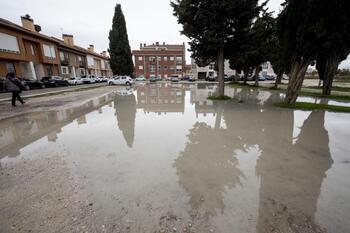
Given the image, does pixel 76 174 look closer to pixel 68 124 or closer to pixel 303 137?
pixel 68 124

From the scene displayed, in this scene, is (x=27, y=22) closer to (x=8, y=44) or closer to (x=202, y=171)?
(x=8, y=44)

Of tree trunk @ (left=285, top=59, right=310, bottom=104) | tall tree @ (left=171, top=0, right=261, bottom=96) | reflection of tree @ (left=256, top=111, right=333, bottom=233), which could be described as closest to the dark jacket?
tall tree @ (left=171, top=0, right=261, bottom=96)

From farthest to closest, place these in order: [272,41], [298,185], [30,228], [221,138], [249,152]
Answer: [272,41]
[221,138]
[249,152]
[298,185]
[30,228]

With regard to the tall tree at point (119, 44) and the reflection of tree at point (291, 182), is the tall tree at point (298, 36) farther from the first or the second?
the tall tree at point (119, 44)

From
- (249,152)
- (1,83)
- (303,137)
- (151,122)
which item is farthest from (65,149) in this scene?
(1,83)

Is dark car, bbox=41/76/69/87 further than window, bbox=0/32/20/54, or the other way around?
dark car, bbox=41/76/69/87

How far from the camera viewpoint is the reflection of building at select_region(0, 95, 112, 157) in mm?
5109

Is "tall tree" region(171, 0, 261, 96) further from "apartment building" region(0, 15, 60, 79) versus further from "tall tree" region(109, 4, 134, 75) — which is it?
"tall tree" region(109, 4, 134, 75)

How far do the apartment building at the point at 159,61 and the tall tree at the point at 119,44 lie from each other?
69.5ft

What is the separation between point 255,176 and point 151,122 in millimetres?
5031

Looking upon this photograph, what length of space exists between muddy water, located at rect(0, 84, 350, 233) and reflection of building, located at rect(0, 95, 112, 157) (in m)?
0.04

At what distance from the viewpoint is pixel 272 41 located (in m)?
21.2

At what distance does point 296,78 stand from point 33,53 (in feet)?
115

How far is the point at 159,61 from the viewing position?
6169cm
